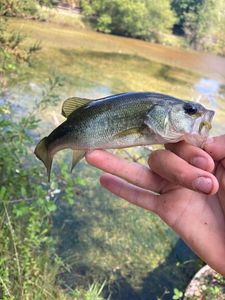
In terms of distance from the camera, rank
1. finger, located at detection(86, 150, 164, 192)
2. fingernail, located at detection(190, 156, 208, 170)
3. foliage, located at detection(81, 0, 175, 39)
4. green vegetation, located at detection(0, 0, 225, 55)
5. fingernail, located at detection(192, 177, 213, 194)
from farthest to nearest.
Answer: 1. green vegetation, located at detection(0, 0, 225, 55)
2. foliage, located at detection(81, 0, 175, 39)
3. finger, located at detection(86, 150, 164, 192)
4. fingernail, located at detection(190, 156, 208, 170)
5. fingernail, located at detection(192, 177, 213, 194)

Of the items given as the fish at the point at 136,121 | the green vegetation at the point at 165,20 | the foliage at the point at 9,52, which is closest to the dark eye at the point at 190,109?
the fish at the point at 136,121

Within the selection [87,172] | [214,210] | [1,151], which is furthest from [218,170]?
[87,172]

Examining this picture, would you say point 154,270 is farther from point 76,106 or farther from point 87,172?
point 76,106

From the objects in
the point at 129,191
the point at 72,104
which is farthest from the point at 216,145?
the point at 72,104

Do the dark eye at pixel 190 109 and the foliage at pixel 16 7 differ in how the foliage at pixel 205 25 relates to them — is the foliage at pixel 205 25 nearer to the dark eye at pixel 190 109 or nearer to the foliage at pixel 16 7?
the foliage at pixel 16 7

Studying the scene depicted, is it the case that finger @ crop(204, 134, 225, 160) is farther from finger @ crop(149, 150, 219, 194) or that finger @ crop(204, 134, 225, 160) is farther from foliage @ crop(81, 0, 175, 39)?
foliage @ crop(81, 0, 175, 39)

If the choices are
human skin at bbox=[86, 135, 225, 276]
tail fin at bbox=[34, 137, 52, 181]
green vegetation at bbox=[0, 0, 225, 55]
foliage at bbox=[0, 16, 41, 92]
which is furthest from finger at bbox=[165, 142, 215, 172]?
green vegetation at bbox=[0, 0, 225, 55]

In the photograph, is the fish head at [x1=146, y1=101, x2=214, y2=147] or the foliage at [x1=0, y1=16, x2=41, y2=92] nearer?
the fish head at [x1=146, y1=101, x2=214, y2=147]

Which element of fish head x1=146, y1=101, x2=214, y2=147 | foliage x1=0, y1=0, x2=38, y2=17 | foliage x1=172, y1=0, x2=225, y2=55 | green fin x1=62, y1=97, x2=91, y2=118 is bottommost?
foliage x1=172, y1=0, x2=225, y2=55
